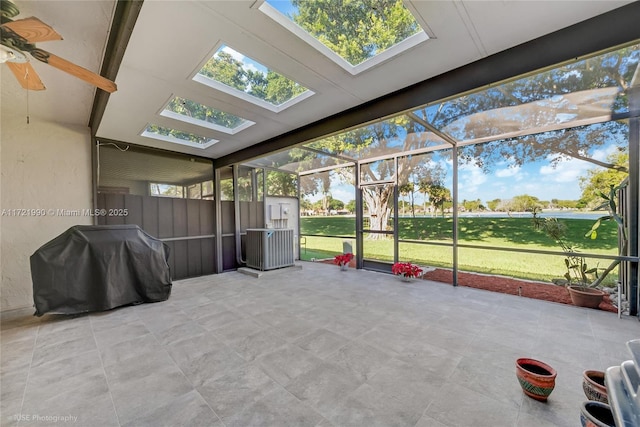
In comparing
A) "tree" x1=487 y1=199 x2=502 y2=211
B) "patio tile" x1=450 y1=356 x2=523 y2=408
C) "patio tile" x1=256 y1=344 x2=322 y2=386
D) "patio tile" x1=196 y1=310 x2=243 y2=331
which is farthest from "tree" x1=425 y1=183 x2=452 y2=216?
"patio tile" x1=196 y1=310 x2=243 y2=331

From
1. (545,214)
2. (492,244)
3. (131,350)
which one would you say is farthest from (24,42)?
(545,214)

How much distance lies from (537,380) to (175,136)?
5.76 m

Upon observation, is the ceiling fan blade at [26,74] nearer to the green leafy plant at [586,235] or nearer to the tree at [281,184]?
the tree at [281,184]

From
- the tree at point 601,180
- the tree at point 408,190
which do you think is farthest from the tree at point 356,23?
the tree at point 601,180

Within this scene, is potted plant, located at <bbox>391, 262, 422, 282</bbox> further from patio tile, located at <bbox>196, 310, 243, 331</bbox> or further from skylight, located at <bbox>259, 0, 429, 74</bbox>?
skylight, located at <bbox>259, 0, 429, 74</bbox>

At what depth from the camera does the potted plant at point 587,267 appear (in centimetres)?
331

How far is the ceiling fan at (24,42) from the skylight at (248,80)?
0.91 metres

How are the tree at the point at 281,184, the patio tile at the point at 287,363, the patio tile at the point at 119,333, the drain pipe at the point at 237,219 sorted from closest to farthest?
the patio tile at the point at 287,363, the patio tile at the point at 119,333, the drain pipe at the point at 237,219, the tree at the point at 281,184

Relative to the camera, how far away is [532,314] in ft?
10.2

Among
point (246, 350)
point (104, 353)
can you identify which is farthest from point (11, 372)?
point (246, 350)

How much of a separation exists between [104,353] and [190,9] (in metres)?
3.17

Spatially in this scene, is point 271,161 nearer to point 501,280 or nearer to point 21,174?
point 21,174

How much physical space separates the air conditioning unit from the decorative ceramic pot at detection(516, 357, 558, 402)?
4754 mm

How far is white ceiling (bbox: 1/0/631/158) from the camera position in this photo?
5.39 ft
